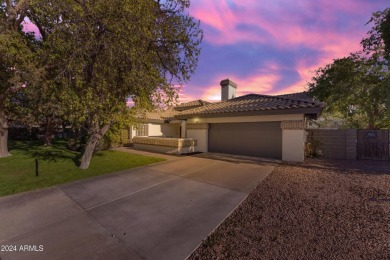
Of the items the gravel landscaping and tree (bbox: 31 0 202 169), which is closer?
the gravel landscaping

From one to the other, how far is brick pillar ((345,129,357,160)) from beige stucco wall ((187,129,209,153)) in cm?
938

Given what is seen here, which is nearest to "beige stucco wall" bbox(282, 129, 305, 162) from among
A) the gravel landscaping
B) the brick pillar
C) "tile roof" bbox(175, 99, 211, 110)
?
the gravel landscaping

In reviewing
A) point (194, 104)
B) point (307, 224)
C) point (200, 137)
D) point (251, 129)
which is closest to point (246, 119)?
point (251, 129)

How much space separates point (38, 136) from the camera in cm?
2261

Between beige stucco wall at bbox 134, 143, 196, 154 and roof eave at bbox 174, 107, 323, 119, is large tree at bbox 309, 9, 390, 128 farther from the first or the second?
beige stucco wall at bbox 134, 143, 196, 154

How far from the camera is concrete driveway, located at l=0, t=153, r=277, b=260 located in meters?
3.12

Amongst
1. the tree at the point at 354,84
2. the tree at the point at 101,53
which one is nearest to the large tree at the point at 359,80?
the tree at the point at 354,84

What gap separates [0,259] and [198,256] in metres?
3.21

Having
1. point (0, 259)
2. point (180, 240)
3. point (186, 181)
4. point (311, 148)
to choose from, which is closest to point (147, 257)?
point (180, 240)

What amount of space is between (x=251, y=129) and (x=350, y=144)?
6.41 meters

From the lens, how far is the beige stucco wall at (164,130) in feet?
68.7

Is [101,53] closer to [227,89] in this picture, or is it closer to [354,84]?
[227,89]

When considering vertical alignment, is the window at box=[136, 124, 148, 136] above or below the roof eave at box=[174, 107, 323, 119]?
below

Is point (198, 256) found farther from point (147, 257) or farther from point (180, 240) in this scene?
point (147, 257)
